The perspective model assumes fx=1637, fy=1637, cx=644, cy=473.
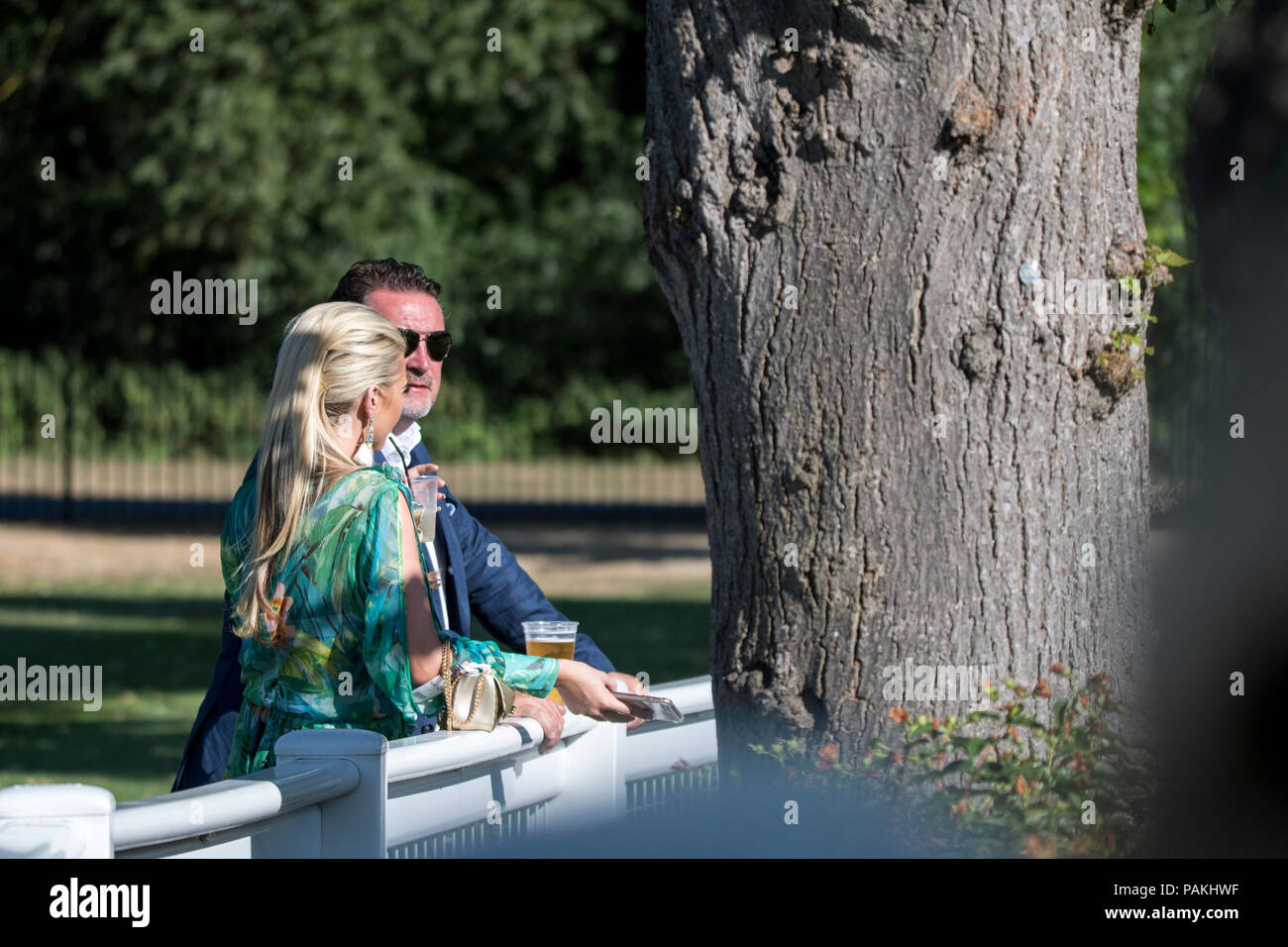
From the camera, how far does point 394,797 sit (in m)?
3.08

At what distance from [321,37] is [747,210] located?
2140cm

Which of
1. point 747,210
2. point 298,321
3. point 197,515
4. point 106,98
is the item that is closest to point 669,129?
point 747,210

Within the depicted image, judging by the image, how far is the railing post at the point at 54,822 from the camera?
2.43 meters

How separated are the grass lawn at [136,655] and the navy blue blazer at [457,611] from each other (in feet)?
13.3

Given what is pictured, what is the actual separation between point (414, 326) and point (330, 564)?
1.13 meters

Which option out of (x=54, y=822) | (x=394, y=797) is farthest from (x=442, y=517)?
(x=54, y=822)

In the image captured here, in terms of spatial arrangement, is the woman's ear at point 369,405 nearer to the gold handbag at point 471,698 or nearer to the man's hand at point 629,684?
the gold handbag at point 471,698

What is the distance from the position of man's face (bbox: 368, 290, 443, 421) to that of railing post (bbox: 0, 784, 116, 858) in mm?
1811

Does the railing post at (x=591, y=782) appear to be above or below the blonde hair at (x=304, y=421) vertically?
below

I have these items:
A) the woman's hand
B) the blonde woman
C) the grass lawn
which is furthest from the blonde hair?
the grass lawn

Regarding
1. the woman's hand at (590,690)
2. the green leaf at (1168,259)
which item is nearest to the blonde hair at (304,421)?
the woman's hand at (590,690)

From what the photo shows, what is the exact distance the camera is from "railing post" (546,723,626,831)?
145 inches
